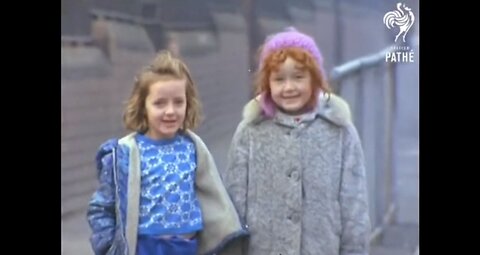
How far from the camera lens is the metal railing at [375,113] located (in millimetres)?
2982

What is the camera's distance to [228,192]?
2990mm

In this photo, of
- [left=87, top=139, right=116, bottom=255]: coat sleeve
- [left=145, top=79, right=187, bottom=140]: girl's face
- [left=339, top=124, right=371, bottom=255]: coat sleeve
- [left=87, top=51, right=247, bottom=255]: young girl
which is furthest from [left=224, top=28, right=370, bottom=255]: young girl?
[left=87, top=139, right=116, bottom=255]: coat sleeve

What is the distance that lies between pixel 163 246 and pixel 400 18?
39.0 inches

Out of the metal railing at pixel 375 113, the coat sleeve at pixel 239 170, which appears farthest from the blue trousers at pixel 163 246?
the metal railing at pixel 375 113

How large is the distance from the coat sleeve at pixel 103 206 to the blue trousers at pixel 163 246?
0.10 meters

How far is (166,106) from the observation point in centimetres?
296

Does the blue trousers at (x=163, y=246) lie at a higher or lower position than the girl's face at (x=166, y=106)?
lower

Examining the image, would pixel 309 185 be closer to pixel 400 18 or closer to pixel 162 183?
pixel 162 183

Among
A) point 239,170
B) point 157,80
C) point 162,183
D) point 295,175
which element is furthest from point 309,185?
point 157,80

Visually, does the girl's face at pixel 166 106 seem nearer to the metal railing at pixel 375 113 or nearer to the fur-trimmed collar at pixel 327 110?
the fur-trimmed collar at pixel 327 110

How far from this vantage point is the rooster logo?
299cm

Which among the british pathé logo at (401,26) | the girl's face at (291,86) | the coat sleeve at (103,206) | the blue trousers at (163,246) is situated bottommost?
the blue trousers at (163,246)
